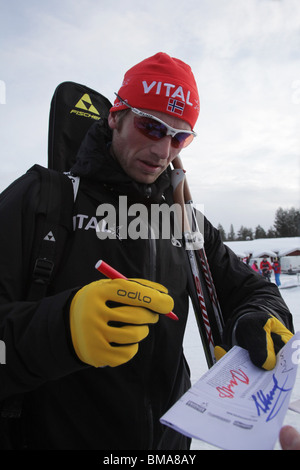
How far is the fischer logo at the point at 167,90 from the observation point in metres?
1.53

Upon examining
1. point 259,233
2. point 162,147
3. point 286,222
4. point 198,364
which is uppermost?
point 286,222

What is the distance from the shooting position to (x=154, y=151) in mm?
1477

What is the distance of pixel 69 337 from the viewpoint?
905mm

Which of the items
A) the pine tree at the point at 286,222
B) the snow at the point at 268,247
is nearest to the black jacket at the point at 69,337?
the snow at the point at 268,247

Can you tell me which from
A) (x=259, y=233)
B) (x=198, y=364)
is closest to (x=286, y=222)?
(x=259, y=233)

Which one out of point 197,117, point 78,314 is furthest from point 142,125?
point 78,314

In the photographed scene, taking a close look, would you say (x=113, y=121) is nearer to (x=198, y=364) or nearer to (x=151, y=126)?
(x=151, y=126)

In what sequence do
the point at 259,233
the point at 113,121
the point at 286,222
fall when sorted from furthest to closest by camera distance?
the point at 259,233
the point at 286,222
the point at 113,121

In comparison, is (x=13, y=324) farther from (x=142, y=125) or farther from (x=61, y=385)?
(x=142, y=125)

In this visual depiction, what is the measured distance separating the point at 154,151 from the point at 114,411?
1.20 meters

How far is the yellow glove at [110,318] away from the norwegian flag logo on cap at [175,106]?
3.32 ft
